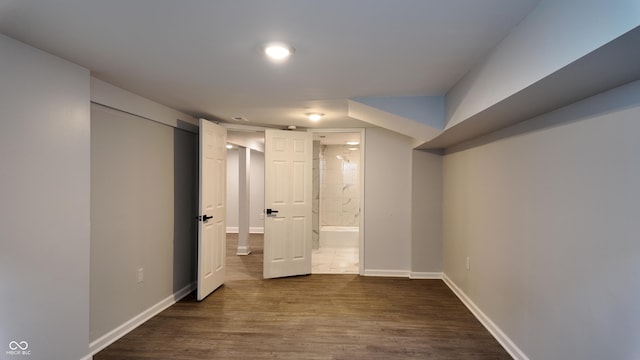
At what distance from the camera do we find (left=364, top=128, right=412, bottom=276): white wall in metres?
4.63

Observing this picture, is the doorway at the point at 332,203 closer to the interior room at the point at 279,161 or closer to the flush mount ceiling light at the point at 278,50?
the interior room at the point at 279,161

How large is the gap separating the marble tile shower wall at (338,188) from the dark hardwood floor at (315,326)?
9.92 ft

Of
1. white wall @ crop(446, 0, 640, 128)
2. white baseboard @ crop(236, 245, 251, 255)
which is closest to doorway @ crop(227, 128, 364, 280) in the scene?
white baseboard @ crop(236, 245, 251, 255)

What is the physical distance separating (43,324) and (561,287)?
306cm

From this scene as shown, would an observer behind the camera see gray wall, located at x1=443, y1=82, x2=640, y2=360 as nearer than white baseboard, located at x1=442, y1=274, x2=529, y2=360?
Yes

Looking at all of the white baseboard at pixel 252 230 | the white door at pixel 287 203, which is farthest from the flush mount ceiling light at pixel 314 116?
the white baseboard at pixel 252 230

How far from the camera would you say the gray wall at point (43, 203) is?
1.74 m

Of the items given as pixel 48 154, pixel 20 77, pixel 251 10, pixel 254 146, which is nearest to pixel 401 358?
pixel 251 10

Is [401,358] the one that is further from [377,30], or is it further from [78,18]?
[78,18]

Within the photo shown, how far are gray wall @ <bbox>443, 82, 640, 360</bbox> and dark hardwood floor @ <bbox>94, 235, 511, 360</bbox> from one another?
51cm

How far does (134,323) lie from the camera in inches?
116

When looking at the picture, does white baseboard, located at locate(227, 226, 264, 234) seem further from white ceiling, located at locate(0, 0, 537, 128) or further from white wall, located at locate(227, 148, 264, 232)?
white ceiling, located at locate(0, 0, 537, 128)

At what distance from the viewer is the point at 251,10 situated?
141 cm

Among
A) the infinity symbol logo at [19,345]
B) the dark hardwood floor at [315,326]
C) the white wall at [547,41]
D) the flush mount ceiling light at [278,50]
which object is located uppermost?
the flush mount ceiling light at [278,50]
